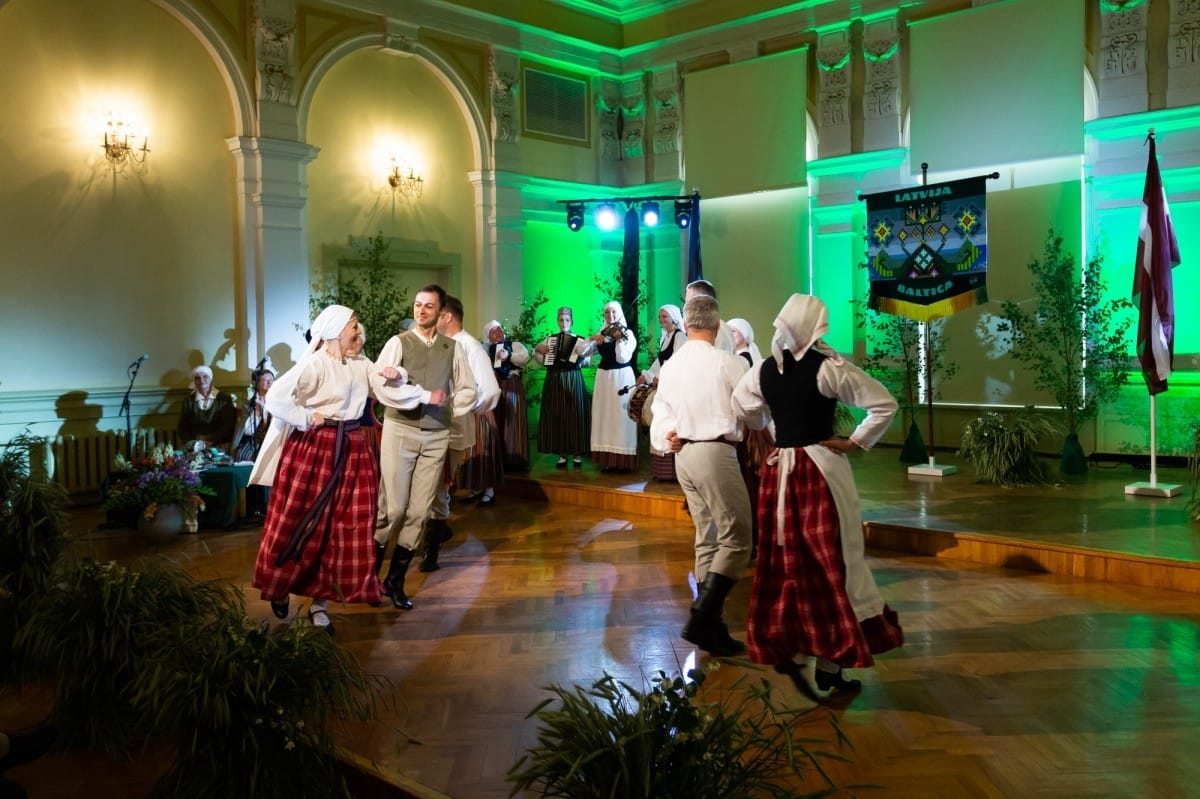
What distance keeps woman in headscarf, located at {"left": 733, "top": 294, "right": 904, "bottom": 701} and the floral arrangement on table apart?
4380mm

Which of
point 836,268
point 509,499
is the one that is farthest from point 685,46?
point 509,499

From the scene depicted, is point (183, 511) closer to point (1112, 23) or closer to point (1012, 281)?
point (1012, 281)

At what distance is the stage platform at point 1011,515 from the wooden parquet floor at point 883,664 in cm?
7

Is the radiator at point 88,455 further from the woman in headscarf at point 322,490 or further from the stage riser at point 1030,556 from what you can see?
the stage riser at point 1030,556

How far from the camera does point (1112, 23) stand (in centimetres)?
841

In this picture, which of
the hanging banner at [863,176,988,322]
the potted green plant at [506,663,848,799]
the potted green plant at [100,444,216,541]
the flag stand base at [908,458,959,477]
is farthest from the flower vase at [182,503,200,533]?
the hanging banner at [863,176,988,322]

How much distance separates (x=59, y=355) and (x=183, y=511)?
2.05 meters

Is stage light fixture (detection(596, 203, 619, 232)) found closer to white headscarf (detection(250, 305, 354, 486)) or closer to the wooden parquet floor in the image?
the wooden parquet floor

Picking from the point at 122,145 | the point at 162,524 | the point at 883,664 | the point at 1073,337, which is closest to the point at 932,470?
the point at 1073,337

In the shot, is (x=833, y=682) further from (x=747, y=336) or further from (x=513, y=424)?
(x=513, y=424)

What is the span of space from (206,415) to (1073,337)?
6906mm

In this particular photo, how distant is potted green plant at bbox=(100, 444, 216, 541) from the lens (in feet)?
20.7

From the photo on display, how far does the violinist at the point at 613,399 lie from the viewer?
828 centimetres

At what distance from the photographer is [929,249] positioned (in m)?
8.01
